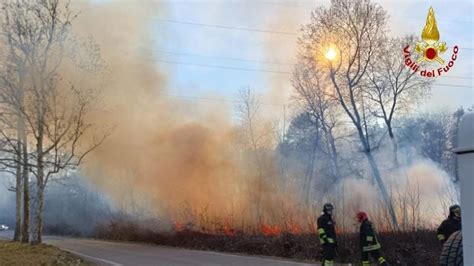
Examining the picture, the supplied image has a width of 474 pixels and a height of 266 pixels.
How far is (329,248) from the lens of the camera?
10477 millimetres

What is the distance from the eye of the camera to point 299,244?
15414 millimetres

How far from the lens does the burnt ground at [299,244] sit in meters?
12.1

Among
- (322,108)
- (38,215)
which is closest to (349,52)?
(322,108)

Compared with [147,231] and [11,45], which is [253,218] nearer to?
[147,231]

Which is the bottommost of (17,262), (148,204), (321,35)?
(17,262)

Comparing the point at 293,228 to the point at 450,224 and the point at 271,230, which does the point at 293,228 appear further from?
the point at 450,224

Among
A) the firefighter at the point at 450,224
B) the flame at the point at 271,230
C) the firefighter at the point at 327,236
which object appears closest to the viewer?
the firefighter at the point at 450,224

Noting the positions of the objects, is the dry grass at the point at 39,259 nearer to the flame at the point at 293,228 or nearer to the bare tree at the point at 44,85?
the bare tree at the point at 44,85

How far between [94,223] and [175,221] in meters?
10.5

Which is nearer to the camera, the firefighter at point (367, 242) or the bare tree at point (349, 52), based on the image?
the firefighter at point (367, 242)

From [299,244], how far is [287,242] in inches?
18.7

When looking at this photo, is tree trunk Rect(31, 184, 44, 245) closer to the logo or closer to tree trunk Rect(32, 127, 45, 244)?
tree trunk Rect(32, 127, 45, 244)

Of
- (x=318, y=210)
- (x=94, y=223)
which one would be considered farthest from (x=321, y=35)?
(x=94, y=223)

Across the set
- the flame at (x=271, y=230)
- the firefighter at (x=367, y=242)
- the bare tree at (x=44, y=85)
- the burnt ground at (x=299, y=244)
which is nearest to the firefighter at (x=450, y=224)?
the firefighter at (x=367, y=242)
